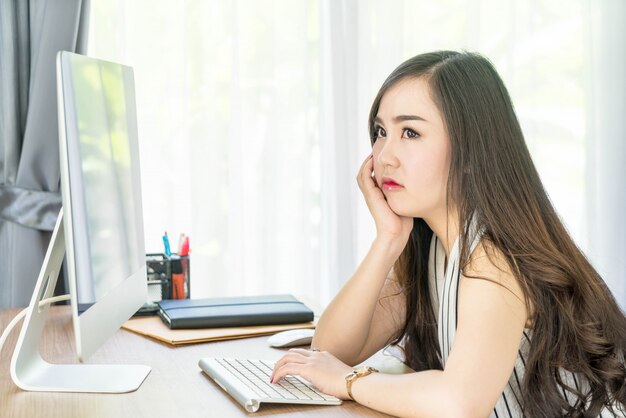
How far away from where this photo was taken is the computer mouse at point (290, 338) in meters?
1.46

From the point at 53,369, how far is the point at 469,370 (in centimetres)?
66

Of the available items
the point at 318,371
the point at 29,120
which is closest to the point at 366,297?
the point at 318,371

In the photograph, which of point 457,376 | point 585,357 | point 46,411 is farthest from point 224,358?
point 585,357

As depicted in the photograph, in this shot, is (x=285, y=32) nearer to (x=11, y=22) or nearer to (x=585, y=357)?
(x=11, y=22)

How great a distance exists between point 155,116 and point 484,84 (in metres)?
1.30

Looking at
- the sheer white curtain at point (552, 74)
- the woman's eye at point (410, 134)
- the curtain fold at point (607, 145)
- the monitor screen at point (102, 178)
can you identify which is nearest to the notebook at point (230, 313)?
the monitor screen at point (102, 178)

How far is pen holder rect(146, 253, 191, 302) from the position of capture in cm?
178

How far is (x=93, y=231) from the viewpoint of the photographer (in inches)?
44.4

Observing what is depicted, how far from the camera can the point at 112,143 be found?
4.30ft

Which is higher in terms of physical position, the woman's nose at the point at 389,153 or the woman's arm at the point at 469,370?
the woman's nose at the point at 389,153

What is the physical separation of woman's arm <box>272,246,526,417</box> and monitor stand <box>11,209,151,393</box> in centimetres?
24

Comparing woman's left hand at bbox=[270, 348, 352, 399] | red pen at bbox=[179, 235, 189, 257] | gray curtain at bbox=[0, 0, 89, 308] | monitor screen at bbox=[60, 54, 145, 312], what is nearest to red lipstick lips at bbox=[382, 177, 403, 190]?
woman's left hand at bbox=[270, 348, 352, 399]

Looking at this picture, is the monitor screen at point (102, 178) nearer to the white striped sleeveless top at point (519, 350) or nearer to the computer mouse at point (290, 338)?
the computer mouse at point (290, 338)

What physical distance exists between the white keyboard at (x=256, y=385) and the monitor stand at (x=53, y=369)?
12 centimetres
